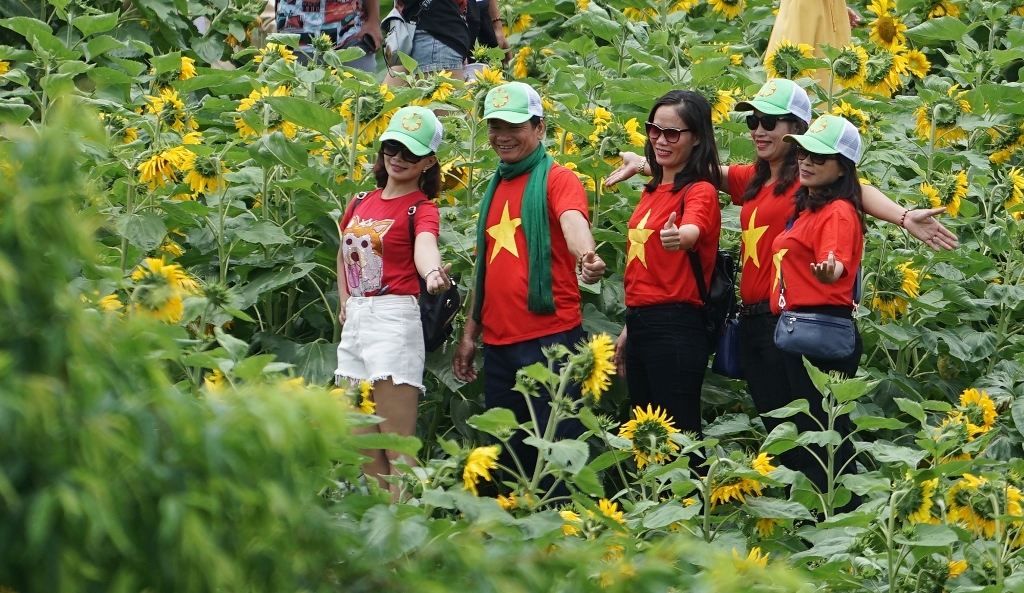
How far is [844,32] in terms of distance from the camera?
6.32m

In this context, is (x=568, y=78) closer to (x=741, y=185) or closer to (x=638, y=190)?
(x=638, y=190)

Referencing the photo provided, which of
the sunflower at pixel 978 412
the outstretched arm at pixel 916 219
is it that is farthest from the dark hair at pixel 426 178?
the sunflower at pixel 978 412

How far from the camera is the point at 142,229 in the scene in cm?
391

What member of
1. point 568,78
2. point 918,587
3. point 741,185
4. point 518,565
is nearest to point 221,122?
point 568,78

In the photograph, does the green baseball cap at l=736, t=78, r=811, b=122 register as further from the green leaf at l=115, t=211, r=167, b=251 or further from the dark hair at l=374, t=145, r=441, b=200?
the green leaf at l=115, t=211, r=167, b=251

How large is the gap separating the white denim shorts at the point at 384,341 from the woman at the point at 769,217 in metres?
0.86

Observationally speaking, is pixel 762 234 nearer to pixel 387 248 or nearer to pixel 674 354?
pixel 674 354

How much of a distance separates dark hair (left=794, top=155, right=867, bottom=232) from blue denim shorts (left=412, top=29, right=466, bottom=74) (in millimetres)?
2953

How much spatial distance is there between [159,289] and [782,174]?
202 centimetres

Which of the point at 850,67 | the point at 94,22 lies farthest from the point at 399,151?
the point at 850,67

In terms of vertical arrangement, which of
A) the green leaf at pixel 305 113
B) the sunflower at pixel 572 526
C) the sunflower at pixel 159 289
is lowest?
the sunflower at pixel 572 526

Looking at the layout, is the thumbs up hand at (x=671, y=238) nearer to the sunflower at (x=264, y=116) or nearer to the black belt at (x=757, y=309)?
the black belt at (x=757, y=309)

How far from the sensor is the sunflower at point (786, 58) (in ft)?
17.2

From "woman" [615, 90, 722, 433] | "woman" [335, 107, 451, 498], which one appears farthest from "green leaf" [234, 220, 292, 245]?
"woman" [615, 90, 722, 433]
